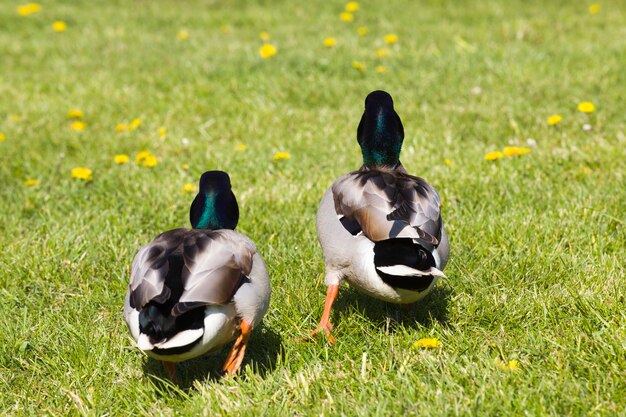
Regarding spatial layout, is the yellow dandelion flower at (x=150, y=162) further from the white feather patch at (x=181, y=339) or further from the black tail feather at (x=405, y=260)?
the white feather patch at (x=181, y=339)

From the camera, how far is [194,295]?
2922 millimetres

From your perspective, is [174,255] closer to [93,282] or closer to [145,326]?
[145,326]

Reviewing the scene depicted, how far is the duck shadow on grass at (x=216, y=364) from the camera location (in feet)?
11.2

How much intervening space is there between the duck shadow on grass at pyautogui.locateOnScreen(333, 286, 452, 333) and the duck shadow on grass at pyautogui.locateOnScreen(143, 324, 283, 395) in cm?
38

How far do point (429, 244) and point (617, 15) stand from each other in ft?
24.5

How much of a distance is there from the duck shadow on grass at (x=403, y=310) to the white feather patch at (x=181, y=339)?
1064 mm

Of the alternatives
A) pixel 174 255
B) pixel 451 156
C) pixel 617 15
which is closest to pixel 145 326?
pixel 174 255

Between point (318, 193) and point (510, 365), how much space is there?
7.84 feet

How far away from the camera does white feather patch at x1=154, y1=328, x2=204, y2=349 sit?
9.30 ft

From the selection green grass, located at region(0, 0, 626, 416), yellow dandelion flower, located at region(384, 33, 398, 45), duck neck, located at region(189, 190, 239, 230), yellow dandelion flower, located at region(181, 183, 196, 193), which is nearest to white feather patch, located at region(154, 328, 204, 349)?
green grass, located at region(0, 0, 626, 416)

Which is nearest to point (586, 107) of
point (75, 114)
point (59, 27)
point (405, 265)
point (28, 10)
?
point (405, 265)

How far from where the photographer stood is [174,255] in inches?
122

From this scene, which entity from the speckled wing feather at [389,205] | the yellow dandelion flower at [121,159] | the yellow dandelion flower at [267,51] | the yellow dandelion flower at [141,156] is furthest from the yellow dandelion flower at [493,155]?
the yellow dandelion flower at [267,51]

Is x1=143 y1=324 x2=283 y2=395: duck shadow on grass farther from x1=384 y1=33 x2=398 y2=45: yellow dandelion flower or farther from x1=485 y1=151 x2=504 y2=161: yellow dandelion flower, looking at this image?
x1=384 y1=33 x2=398 y2=45: yellow dandelion flower
